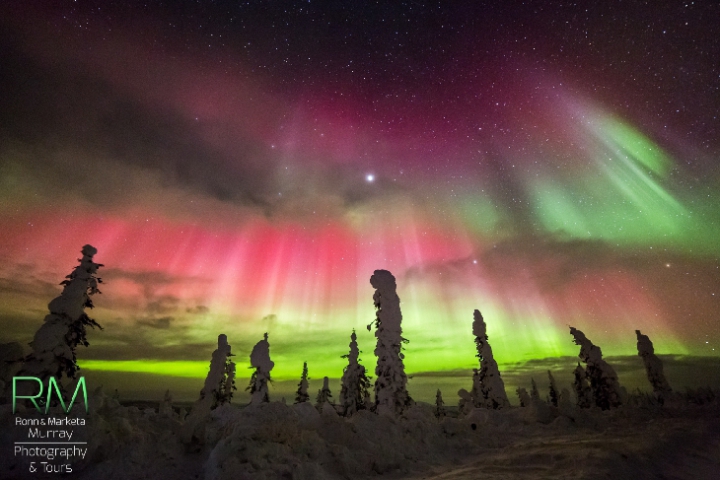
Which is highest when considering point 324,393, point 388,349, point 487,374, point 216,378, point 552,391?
point 388,349

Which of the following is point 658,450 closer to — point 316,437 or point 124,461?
point 316,437

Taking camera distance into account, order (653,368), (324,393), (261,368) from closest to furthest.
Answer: (261,368) < (653,368) < (324,393)

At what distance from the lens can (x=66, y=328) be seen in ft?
51.3

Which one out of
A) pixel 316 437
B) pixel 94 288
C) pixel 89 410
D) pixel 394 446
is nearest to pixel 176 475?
pixel 89 410

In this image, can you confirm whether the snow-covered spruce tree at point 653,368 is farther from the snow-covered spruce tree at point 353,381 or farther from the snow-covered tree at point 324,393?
the snow-covered tree at point 324,393

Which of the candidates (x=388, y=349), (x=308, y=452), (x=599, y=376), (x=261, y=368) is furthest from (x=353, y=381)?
(x=308, y=452)

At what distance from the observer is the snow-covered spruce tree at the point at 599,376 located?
3977cm

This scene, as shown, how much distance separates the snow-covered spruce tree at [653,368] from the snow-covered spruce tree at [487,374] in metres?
28.2

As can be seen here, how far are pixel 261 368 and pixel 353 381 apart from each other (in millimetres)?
18353

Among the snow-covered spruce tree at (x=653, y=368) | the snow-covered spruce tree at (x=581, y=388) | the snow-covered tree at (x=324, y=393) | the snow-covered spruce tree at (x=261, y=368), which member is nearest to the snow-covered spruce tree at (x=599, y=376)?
the snow-covered spruce tree at (x=581, y=388)

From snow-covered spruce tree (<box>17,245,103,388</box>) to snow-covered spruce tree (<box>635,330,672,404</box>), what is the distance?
228ft

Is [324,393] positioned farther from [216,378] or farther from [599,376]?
[599,376]

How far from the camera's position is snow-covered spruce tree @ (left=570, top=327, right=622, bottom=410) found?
39.8 metres

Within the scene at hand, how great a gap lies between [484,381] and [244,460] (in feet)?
131
